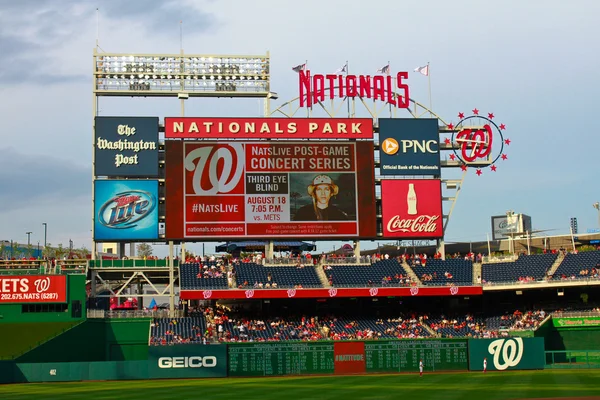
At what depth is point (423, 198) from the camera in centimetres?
5706

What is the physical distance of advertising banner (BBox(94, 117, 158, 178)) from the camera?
54906 mm

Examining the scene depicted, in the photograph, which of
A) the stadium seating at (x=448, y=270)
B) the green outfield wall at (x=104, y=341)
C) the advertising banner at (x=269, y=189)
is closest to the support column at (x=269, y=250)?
the advertising banner at (x=269, y=189)

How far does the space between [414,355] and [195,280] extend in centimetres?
1568

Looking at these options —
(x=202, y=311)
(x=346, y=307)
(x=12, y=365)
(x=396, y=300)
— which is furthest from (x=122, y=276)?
(x=396, y=300)

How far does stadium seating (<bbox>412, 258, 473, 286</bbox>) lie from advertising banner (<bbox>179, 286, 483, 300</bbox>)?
102 cm

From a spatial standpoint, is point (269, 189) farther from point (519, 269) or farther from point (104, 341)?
point (519, 269)

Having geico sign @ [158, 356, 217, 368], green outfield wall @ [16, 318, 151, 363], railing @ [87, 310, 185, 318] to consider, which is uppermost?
railing @ [87, 310, 185, 318]

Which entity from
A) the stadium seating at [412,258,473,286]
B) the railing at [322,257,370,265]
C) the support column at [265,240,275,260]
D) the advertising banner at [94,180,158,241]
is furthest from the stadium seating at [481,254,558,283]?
the advertising banner at [94,180,158,241]

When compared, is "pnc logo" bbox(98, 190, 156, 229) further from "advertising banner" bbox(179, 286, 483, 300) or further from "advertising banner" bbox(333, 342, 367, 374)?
"advertising banner" bbox(333, 342, 367, 374)

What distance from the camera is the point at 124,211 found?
5441 cm

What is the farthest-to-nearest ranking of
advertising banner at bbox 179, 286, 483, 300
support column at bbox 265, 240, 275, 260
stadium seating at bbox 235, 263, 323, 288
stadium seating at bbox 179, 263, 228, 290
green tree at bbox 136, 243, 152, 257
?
green tree at bbox 136, 243, 152, 257
support column at bbox 265, 240, 275, 260
stadium seating at bbox 235, 263, 323, 288
stadium seating at bbox 179, 263, 228, 290
advertising banner at bbox 179, 286, 483, 300

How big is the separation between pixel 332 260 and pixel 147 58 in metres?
20.0

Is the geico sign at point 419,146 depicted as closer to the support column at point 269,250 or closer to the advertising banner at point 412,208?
the advertising banner at point 412,208

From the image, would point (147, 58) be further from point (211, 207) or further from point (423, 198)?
point (423, 198)
